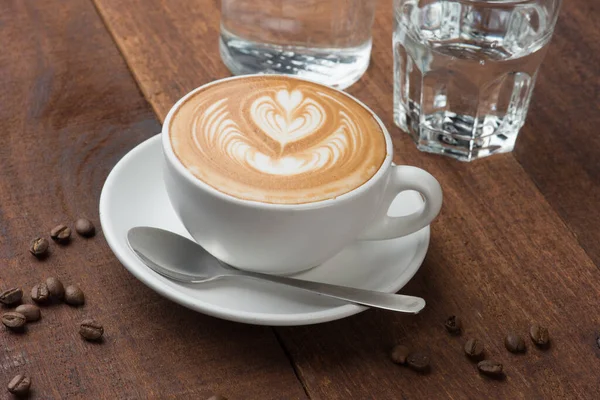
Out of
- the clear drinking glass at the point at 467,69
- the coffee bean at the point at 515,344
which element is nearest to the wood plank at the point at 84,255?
the coffee bean at the point at 515,344

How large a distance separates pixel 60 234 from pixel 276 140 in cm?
29

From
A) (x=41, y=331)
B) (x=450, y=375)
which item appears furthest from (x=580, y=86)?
(x=41, y=331)

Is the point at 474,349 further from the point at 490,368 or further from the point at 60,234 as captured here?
the point at 60,234

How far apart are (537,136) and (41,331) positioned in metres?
0.77

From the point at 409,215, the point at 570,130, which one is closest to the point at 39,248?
the point at 409,215

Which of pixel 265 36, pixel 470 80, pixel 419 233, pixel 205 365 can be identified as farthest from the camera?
pixel 265 36

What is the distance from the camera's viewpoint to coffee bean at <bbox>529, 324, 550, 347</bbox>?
38.6 inches

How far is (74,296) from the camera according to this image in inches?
38.4

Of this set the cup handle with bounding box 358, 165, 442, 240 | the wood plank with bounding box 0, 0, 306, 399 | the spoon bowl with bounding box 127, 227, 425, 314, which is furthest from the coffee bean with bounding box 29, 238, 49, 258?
the cup handle with bounding box 358, 165, 442, 240

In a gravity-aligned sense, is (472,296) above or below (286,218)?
below

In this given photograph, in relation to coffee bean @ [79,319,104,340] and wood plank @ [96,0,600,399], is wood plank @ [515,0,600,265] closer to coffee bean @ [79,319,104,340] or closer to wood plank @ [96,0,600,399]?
wood plank @ [96,0,600,399]

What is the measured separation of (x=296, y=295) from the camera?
3.19 ft

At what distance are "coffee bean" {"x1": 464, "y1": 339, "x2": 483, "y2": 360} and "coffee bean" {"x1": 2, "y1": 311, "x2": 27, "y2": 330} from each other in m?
0.48

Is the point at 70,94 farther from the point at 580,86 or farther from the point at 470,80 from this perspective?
the point at 580,86
